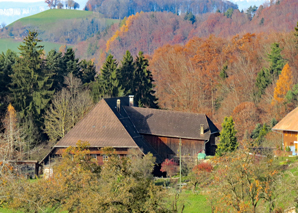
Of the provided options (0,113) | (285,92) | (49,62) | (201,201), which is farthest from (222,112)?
(201,201)

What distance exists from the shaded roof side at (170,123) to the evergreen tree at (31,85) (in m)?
10.2

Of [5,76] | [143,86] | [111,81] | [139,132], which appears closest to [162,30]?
[143,86]

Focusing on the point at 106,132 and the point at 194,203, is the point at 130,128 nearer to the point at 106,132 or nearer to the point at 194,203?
the point at 106,132

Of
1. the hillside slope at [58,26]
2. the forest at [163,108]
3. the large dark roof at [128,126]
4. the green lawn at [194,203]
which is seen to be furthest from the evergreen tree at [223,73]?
the hillside slope at [58,26]

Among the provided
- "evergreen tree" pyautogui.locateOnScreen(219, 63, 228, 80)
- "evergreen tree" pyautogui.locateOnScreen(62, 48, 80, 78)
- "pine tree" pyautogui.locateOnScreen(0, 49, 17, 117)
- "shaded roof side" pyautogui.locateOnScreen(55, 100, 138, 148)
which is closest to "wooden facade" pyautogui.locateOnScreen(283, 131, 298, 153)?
"shaded roof side" pyautogui.locateOnScreen(55, 100, 138, 148)

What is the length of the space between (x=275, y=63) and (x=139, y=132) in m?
26.7

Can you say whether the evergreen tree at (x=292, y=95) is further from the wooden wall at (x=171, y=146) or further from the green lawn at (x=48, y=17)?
the green lawn at (x=48, y=17)

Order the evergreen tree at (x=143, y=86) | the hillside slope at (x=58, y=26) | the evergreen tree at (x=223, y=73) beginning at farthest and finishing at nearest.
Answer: the hillside slope at (x=58, y=26)
the evergreen tree at (x=223, y=73)
the evergreen tree at (x=143, y=86)

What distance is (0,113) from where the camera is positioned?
1682 inches

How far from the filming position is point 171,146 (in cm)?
3738

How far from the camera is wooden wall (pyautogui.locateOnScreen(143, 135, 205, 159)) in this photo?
3641cm

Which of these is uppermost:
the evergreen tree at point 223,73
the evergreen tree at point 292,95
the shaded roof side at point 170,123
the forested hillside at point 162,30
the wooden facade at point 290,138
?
the forested hillside at point 162,30

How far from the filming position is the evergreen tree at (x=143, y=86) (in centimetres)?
5488

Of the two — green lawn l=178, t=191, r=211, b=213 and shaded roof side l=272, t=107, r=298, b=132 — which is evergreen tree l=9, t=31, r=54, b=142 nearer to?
shaded roof side l=272, t=107, r=298, b=132
